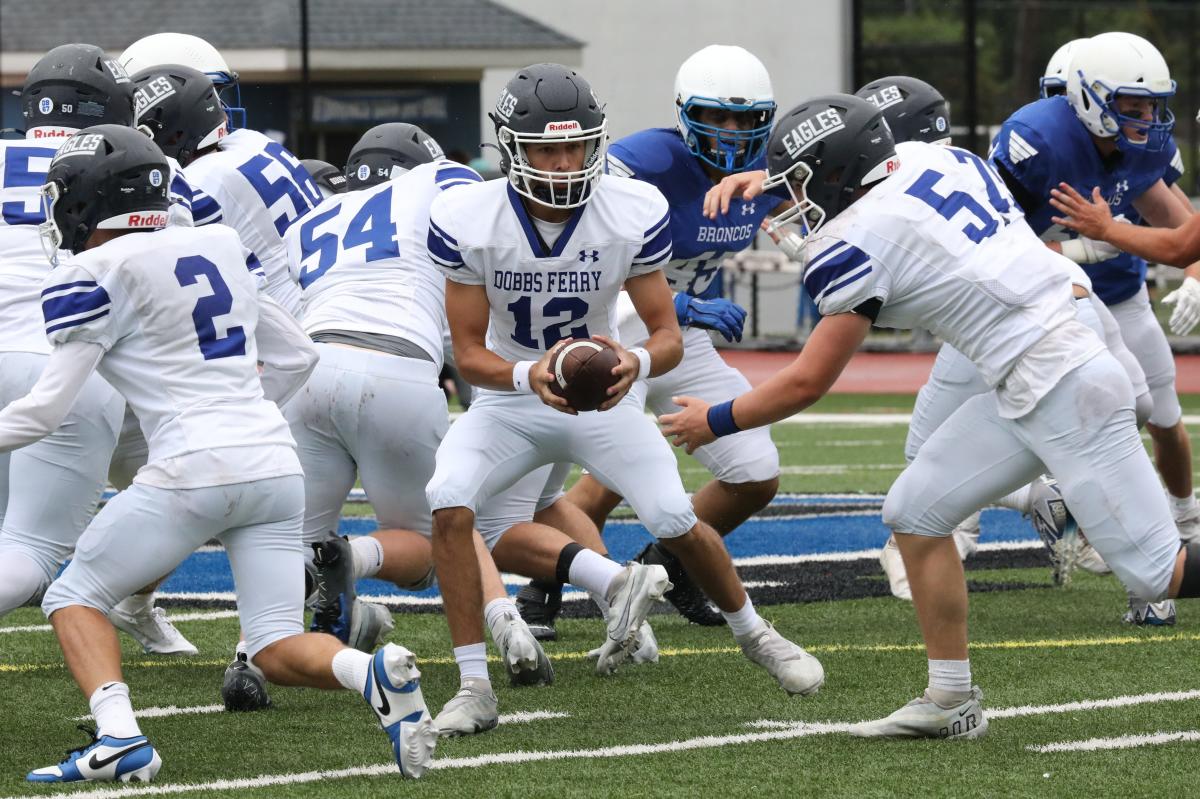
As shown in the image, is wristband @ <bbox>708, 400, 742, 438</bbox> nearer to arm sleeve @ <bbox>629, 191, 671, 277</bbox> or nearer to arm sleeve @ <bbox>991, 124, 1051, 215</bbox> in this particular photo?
arm sleeve @ <bbox>629, 191, 671, 277</bbox>

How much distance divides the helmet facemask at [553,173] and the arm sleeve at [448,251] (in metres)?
0.20

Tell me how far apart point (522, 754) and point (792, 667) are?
35.8 inches

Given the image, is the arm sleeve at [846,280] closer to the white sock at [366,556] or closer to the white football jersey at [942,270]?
the white football jersey at [942,270]

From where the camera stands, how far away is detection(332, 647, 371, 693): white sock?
13.8 feet

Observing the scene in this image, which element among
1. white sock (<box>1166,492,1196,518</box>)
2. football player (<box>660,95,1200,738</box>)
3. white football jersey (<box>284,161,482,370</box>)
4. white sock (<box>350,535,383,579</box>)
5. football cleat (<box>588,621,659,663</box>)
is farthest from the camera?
white sock (<box>1166,492,1196,518</box>)

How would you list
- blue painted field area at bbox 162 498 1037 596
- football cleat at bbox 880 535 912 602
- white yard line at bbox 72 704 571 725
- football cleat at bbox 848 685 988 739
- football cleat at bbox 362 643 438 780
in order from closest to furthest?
1. football cleat at bbox 362 643 438 780
2. football cleat at bbox 848 685 988 739
3. white yard line at bbox 72 704 571 725
4. football cleat at bbox 880 535 912 602
5. blue painted field area at bbox 162 498 1037 596

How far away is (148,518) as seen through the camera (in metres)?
4.31

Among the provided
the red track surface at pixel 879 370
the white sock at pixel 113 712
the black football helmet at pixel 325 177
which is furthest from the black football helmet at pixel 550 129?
the red track surface at pixel 879 370

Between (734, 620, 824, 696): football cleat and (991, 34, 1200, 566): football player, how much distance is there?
158cm

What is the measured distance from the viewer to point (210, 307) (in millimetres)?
4387

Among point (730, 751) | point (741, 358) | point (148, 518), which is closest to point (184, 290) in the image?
point (148, 518)

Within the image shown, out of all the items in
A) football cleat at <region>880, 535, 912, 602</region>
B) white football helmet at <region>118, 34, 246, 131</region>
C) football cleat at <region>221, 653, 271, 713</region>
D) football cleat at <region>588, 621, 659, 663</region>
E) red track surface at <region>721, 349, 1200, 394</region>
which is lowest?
red track surface at <region>721, 349, 1200, 394</region>

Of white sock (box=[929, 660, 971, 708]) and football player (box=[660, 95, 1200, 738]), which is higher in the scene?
football player (box=[660, 95, 1200, 738])

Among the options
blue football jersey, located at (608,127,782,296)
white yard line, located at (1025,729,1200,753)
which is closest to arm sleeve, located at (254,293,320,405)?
blue football jersey, located at (608,127,782,296)
